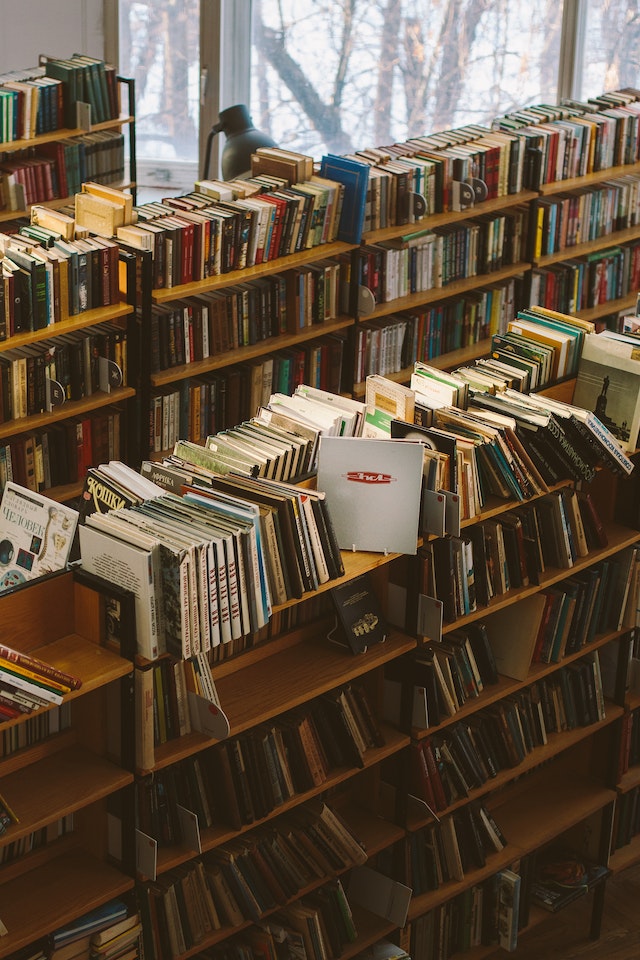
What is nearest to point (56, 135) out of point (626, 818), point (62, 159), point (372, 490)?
point (62, 159)

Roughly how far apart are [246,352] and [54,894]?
2.82m

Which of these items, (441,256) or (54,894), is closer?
(54,894)

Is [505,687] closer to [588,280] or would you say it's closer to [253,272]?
[253,272]

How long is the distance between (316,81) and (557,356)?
583cm

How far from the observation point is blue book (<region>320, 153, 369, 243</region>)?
573cm

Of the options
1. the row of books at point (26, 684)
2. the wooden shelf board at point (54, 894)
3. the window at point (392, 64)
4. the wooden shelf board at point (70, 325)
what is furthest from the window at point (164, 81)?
the row of books at point (26, 684)

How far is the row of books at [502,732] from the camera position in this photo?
12.9 feet

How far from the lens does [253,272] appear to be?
546 centimetres

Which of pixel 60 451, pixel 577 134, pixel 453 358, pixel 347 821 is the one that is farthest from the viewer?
pixel 577 134

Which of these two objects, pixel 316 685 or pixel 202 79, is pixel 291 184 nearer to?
pixel 316 685

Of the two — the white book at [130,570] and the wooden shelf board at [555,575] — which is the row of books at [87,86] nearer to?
the wooden shelf board at [555,575]

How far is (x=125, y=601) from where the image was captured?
9.68 feet

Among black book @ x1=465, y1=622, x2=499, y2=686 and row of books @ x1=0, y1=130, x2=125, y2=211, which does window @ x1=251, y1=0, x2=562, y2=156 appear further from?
black book @ x1=465, y1=622, x2=499, y2=686

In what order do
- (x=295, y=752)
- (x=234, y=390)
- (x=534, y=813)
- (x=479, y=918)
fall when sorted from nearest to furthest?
(x=295, y=752) → (x=479, y=918) → (x=534, y=813) → (x=234, y=390)
